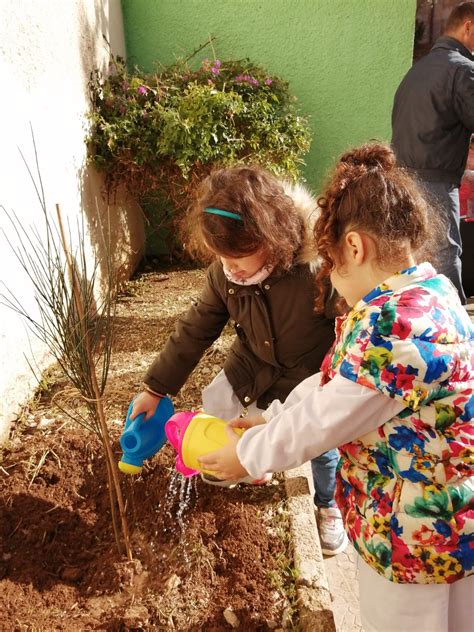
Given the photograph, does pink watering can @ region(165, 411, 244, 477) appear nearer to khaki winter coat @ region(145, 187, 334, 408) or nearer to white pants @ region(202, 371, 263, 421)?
khaki winter coat @ region(145, 187, 334, 408)

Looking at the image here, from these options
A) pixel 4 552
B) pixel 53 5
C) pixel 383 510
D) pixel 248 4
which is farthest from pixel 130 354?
pixel 248 4

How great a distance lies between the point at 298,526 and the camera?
195 cm

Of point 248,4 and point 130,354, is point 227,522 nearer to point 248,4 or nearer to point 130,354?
point 130,354

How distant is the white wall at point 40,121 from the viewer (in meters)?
2.70

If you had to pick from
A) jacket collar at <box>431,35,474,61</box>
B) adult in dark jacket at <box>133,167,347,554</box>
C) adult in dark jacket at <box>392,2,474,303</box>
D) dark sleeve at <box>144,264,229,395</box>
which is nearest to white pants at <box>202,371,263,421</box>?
adult in dark jacket at <box>133,167,347,554</box>

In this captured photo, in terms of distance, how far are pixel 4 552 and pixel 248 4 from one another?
5001 mm

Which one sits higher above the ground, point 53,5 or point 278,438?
point 53,5

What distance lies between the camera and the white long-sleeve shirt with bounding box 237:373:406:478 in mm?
1091

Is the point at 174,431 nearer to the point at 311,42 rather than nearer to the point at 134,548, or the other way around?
the point at 134,548

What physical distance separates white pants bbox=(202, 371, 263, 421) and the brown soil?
31 centimetres

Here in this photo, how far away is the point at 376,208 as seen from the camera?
3.83ft

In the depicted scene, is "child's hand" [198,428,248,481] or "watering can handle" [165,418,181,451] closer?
"child's hand" [198,428,248,481]

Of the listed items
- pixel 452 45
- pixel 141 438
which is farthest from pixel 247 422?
pixel 452 45

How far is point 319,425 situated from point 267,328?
0.82 meters
